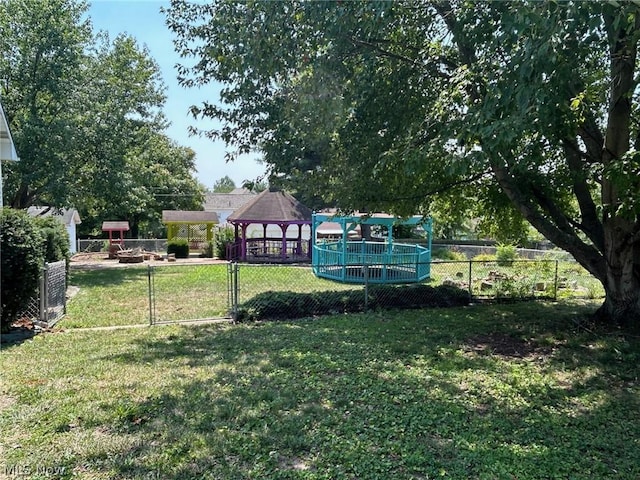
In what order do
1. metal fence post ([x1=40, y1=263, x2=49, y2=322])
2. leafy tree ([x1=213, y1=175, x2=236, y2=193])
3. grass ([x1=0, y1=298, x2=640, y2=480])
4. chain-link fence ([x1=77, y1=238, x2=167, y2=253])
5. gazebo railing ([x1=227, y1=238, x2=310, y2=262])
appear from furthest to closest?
1. leafy tree ([x1=213, y1=175, x2=236, y2=193])
2. chain-link fence ([x1=77, y1=238, x2=167, y2=253])
3. gazebo railing ([x1=227, y1=238, x2=310, y2=262])
4. metal fence post ([x1=40, y1=263, x2=49, y2=322])
5. grass ([x1=0, y1=298, x2=640, y2=480])

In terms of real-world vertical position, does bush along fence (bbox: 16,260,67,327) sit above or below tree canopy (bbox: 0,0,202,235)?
below

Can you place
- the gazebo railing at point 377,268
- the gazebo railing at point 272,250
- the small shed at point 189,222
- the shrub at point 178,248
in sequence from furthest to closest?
the small shed at point 189,222 → the shrub at point 178,248 → the gazebo railing at point 272,250 → the gazebo railing at point 377,268

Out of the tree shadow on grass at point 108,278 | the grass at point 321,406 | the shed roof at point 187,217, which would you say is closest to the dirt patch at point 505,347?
the grass at point 321,406

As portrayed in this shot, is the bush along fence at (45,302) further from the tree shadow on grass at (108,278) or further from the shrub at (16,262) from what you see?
the tree shadow on grass at (108,278)

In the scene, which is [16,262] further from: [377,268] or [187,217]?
[187,217]

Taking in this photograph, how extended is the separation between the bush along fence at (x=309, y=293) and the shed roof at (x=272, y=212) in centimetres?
537

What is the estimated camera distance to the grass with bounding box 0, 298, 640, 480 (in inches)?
Answer: 123

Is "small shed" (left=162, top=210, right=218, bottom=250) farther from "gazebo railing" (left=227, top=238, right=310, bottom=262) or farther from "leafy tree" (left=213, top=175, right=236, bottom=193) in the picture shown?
"leafy tree" (left=213, top=175, right=236, bottom=193)

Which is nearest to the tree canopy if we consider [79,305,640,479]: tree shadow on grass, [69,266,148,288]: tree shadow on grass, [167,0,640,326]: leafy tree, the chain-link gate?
[69,266,148,288]: tree shadow on grass

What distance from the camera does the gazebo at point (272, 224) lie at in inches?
874

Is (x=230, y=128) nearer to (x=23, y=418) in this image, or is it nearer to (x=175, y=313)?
(x=175, y=313)

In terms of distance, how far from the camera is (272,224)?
74.3 ft

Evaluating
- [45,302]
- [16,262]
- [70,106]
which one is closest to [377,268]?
[45,302]

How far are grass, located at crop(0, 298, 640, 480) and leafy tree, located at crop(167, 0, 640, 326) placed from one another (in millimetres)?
2361
